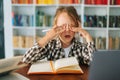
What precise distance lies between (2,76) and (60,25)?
79cm

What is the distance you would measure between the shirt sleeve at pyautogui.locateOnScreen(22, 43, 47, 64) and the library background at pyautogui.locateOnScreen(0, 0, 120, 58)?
2351mm

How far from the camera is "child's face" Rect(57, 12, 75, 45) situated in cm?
190

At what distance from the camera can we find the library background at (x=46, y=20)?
420 centimetres

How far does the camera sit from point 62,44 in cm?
201

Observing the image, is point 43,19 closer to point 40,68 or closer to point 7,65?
point 40,68

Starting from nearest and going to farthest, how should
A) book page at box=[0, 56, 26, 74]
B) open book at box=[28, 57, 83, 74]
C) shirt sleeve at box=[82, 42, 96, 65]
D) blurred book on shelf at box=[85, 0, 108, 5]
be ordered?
1. book page at box=[0, 56, 26, 74]
2. open book at box=[28, 57, 83, 74]
3. shirt sleeve at box=[82, 42, 96, 65]
4. blurred book on shelf at box=[85, 0, 108, 5]

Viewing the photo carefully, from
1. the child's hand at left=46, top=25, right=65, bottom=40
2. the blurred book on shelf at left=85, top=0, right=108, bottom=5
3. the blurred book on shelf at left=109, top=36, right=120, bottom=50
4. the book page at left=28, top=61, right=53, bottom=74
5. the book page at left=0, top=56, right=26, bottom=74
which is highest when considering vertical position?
the blurred book on shelf at left=85, top=0, right=108, bottom=5

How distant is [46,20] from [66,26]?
2462 millimetres

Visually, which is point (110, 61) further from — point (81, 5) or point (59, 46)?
point (81, 5)

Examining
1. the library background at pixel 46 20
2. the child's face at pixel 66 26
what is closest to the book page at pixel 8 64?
the child's face at pixel 66 26

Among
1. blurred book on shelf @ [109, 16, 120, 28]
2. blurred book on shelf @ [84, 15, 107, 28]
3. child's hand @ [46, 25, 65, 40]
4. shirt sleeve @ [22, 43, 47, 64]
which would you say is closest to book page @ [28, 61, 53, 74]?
shirt sleeve @ [22, 43, 47, 64]

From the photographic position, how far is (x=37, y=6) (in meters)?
4.38

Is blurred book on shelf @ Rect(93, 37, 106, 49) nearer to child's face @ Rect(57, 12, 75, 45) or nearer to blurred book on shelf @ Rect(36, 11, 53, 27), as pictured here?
blurred book on shelf @ Rect(36, 11, 53, 27)

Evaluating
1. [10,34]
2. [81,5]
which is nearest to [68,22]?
[81,5]
